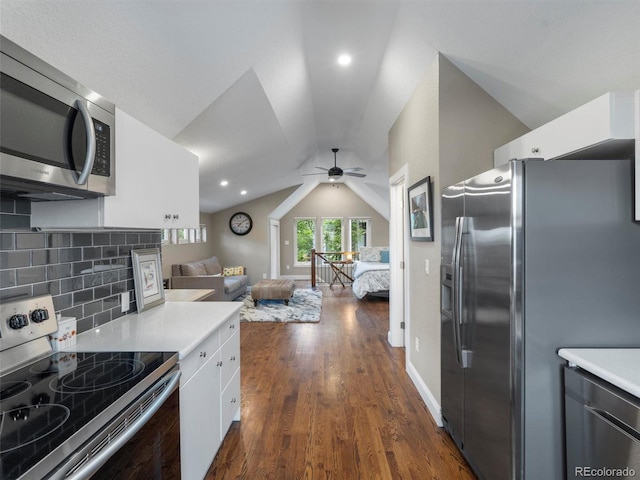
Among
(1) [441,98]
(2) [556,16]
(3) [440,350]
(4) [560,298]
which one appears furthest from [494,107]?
(3) [440,350]

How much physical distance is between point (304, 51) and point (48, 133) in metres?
2.25

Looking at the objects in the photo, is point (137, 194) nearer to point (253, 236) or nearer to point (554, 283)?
point (554, 283)

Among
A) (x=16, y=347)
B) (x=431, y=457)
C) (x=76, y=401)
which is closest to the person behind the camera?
(x=76, y=401)

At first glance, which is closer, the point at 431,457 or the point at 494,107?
the point at 431,457

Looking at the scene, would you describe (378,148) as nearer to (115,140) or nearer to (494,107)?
(494,107)

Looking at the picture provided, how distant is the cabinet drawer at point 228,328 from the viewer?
1963mm

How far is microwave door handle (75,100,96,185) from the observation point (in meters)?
1.13

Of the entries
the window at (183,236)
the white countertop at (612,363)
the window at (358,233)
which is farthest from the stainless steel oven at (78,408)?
the window at (358,233)

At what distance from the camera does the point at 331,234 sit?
9.88 m

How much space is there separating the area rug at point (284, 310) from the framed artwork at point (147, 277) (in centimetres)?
298

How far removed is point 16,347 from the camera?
124 centimetres

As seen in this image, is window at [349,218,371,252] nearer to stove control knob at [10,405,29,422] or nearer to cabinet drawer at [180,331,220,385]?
cabinet drawer at [180,331,220,385]

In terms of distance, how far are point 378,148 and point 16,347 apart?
4.54m

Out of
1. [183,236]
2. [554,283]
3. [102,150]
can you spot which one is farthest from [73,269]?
[183,236]
